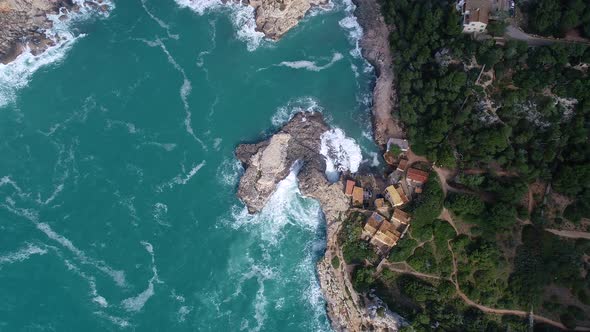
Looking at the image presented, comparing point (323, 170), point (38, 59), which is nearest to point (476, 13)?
point (323, 170)

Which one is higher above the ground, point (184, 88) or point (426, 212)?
point (184, 88)

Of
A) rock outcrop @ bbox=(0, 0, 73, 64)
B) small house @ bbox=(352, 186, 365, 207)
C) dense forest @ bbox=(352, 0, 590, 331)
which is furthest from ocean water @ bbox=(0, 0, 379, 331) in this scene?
dense forest @ bbox=(352, 0, 590, 331)

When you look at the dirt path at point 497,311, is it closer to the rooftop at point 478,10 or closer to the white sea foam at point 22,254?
the rooftop at point 478,10

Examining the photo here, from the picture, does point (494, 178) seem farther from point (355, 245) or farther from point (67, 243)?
point (67, 243)

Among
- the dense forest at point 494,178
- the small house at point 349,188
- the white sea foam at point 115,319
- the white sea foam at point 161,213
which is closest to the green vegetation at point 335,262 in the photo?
the dense forest at point 494,178

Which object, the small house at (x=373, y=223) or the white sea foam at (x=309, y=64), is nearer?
the small house at (x=373, y=223)

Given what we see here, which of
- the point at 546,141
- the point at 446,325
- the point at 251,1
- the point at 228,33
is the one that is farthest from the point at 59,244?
the point at 546,141

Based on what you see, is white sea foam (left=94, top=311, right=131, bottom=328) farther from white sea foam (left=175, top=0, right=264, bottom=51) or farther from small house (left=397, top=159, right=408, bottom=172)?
white sea foam (left=175, top=0, right=264, bottom=51)
